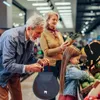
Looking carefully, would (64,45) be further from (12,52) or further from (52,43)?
(12,52)

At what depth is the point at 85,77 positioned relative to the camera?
121 inches

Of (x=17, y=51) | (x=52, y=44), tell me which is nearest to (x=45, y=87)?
(x=17, y=51)

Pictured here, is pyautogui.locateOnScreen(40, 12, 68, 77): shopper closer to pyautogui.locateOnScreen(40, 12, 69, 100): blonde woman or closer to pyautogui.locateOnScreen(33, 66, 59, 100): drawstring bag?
pyautogui.locateOnScreen(40, 12, 69, 100): blonde woman

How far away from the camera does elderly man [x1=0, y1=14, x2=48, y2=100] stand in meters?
2.37

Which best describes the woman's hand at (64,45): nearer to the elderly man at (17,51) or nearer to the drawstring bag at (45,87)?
the drawstring bag at (45,87)

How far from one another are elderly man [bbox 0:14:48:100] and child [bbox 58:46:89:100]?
65 cm

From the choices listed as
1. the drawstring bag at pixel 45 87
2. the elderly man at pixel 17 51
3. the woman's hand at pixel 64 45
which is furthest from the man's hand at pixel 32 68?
the woman's hand at pixel 64 45

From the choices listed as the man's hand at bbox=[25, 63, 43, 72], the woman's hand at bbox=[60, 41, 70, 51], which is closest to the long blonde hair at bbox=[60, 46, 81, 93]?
the woman's hand at bbox=[60, 41, 70, 51]

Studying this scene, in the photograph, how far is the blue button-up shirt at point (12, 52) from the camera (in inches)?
93.0

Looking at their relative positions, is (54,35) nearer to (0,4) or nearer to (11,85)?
(11,85)

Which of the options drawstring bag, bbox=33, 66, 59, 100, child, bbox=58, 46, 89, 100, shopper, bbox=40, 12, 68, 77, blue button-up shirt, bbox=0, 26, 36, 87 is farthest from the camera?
shopper, bbox=40, 12, 68, 77

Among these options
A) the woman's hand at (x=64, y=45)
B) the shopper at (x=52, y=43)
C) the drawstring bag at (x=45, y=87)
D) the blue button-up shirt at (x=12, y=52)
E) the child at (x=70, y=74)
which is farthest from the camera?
the shopper at (x=52, y=43)

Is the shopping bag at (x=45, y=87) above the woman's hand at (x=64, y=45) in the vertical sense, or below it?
below

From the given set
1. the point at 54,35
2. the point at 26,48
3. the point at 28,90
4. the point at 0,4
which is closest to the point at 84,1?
the point at 0,4
